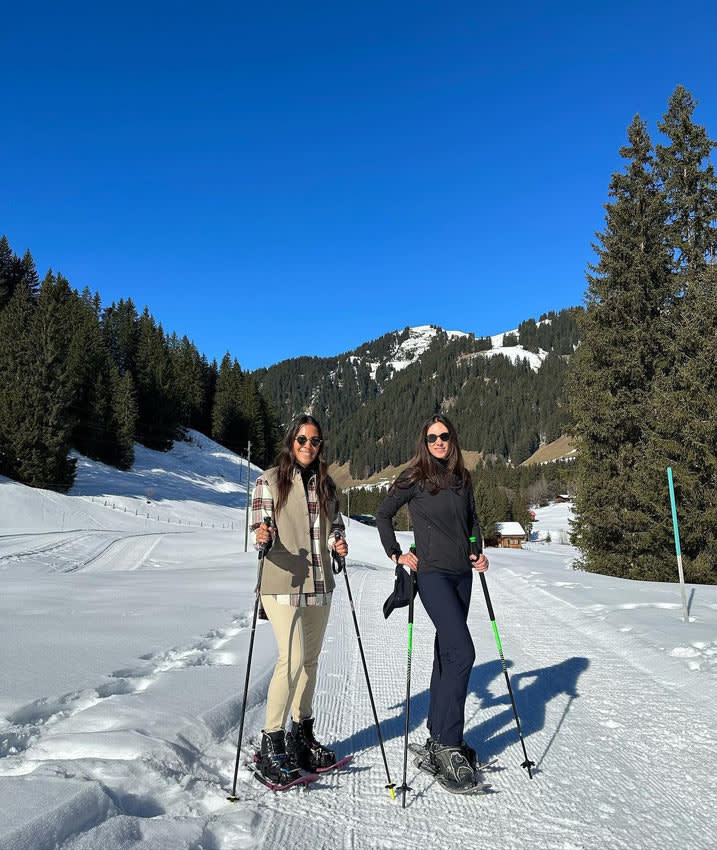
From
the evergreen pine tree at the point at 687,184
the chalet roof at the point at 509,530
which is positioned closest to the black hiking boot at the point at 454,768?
the evergreen pine tree at the point at 687,184

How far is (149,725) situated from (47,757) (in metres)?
0.68

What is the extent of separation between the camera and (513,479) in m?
133

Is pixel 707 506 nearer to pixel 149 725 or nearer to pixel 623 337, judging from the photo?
pixel 623 337

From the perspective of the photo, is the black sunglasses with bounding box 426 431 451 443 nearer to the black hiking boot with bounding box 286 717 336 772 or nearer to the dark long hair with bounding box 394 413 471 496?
the dark long hair with bounding box 394 413 471 496

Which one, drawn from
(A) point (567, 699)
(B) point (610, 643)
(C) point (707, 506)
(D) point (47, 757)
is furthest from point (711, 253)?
(D) point (47, 757)

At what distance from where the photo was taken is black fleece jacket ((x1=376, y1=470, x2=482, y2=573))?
3.93 m

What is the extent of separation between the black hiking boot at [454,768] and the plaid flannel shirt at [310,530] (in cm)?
113

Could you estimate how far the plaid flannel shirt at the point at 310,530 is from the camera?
11.9 ft

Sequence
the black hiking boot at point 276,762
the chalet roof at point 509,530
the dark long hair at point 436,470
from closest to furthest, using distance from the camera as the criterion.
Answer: the black hiking boot at point 276,762, the dark long hair at point 436,470, the chalet roof at point 509,530

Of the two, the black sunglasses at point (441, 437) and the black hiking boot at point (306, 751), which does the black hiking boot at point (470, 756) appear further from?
the black sunglasses at point (441, 437)

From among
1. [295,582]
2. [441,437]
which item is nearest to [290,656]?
[295,582]

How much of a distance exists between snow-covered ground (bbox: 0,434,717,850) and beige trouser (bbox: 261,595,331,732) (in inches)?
16.6

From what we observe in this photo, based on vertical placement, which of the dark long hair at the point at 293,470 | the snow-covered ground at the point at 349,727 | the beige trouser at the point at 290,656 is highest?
the dark long hair at the point at 293,470

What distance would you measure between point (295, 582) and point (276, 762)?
40.3 inches
